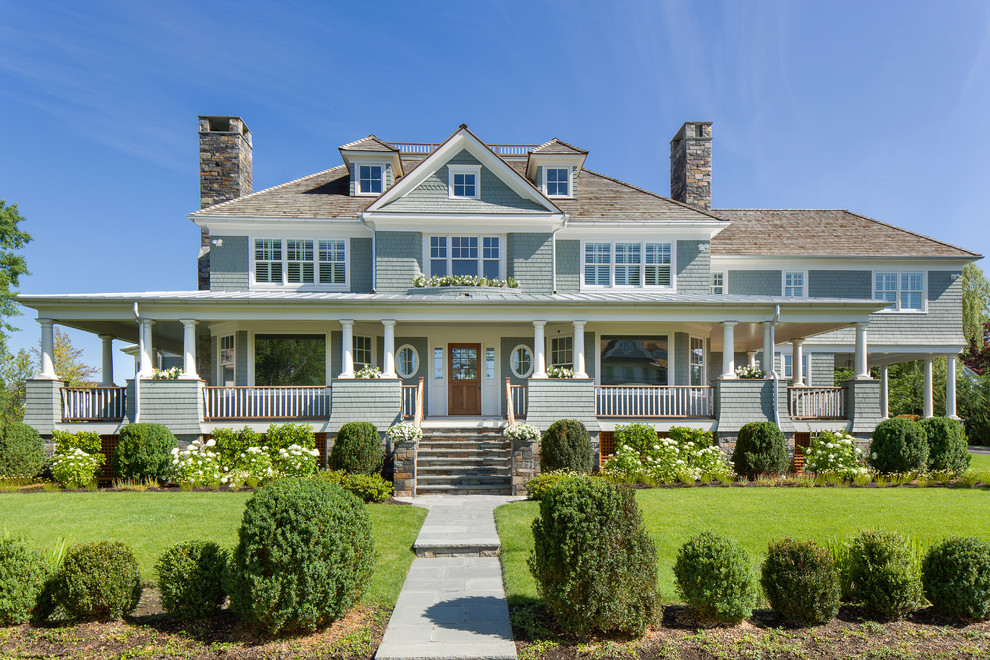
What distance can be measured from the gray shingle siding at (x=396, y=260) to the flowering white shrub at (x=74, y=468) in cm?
792

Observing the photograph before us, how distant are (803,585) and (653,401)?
10080mm

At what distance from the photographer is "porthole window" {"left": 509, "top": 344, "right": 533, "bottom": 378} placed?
17859 mm

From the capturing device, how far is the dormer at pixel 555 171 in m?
19.0

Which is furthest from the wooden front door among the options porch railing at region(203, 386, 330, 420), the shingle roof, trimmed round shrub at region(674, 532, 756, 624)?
trimmed round shrub at region(674, 532, 756, 624)

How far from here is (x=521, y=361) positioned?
17922mm

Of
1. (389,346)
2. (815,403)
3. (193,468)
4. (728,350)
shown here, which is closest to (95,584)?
(193,468)

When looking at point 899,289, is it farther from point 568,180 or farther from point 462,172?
point 462,172

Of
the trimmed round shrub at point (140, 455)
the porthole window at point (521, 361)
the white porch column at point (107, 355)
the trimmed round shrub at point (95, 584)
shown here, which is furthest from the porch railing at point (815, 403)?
the white porch column at point (107, 355)

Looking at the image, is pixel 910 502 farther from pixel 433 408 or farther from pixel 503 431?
pixel 433 408

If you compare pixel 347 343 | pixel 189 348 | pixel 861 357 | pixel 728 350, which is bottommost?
pixel 861 357

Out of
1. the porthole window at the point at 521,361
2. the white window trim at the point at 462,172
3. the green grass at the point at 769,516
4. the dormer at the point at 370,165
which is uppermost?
the dormer at the point at 370,165

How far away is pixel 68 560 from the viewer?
579cm

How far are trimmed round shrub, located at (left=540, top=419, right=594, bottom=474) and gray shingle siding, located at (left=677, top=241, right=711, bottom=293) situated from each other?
285 inches

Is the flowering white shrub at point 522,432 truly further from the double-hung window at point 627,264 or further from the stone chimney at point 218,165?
the stone chimney at point 218,165
